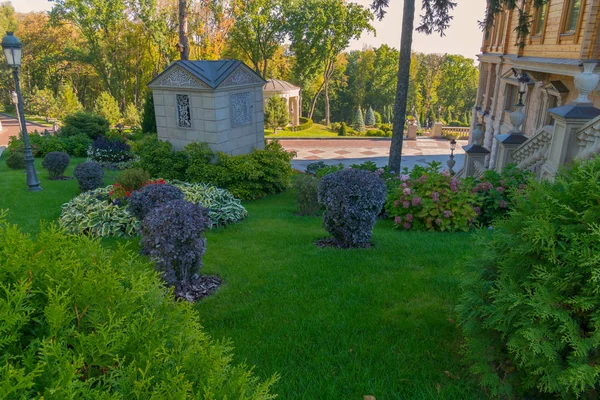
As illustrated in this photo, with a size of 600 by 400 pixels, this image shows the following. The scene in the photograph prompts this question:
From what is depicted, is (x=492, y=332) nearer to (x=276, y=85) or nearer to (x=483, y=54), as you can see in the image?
(x=483, y=54)

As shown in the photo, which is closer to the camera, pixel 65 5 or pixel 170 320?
pixel 170 320

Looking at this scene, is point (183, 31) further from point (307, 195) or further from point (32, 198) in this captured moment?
point (307, 195)

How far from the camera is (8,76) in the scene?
40.8 m

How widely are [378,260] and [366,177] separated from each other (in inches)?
53.8

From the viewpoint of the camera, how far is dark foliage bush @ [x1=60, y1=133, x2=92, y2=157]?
1886 cm

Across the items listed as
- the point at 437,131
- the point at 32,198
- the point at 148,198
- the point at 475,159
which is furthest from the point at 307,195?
the point at 437,131

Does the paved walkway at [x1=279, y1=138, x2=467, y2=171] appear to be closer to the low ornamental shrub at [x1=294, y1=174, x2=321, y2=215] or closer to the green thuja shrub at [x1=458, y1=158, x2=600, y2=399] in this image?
the low ornamental shrub at [x1=294, y1=174, x2=321, y2=215]

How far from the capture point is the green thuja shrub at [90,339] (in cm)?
145

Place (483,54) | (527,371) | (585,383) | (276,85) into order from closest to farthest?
(585,383) < (527,371) < (483,54) < (276,85)

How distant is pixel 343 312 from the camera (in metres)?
4.48

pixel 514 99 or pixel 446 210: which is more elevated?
pixel 514 99

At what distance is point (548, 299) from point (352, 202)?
413cm

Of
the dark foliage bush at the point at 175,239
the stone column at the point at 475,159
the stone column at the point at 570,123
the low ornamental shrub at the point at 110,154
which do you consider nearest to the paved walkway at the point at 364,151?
the low ornamental shrub at the point at 110,154

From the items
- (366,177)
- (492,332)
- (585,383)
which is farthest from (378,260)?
(585,383)
